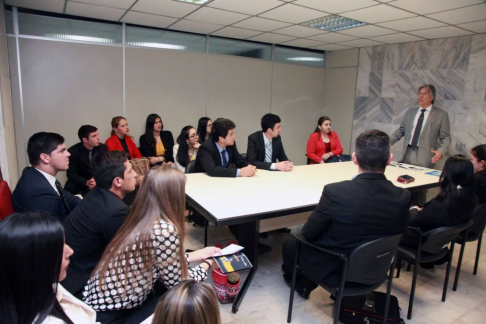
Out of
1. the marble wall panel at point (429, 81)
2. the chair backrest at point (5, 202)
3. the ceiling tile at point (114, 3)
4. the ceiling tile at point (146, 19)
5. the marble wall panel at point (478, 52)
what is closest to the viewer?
the chair backrest at point (5, 202)

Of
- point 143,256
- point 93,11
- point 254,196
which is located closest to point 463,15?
point 254,196

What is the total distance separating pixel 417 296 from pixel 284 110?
443cm

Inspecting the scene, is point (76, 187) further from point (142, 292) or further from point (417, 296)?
point (417, 296)

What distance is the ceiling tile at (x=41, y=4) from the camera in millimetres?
3543

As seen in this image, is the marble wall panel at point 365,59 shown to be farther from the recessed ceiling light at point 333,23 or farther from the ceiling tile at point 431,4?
the ceiling tile at point 431,4

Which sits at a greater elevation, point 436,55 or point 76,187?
point 436,55

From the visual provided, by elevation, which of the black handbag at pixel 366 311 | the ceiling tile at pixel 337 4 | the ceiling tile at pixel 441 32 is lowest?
the black handbag at pixel 366 311

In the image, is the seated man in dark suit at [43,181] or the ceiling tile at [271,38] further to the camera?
the ceiling tile at [271,38]

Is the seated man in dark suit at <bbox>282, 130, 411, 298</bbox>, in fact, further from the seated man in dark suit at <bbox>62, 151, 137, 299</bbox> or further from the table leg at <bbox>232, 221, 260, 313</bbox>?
the seated man in dark suit at <bbox>62, 151, 137, 299</bbox>

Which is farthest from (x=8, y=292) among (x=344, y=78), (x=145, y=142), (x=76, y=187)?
(x=344, y=78)

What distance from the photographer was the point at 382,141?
5.69 ft

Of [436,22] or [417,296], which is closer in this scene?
[417,296]

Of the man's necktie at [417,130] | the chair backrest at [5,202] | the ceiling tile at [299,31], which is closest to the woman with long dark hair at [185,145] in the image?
the ceiling tile at [299,31]

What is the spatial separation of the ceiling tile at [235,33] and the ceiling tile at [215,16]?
43 cm
